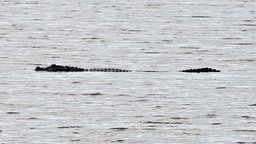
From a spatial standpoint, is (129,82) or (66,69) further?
(66,69)

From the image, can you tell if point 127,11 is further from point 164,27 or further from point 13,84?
point 13,84

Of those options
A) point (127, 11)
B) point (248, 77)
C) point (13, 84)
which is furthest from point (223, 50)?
point (127, 11)

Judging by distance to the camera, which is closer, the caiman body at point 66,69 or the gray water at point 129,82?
the gray water at point 129,82

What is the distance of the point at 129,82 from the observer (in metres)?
30.8

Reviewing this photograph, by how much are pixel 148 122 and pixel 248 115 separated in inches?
79.3

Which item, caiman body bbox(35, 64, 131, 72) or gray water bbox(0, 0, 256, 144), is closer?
gray water bbox(0, 0, 256, 144)

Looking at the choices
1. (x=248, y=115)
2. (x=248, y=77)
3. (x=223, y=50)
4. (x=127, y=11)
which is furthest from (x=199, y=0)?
(x=248, y=115)

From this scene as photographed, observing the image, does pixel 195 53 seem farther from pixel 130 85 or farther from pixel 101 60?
pixel 130 85

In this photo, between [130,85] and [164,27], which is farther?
[164,27]

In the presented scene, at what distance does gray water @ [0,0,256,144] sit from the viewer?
23328mm

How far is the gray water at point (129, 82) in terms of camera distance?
23328 millimetres

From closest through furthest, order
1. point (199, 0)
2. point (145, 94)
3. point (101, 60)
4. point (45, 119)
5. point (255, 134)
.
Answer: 1. point (255, 134)
2. point (45, 119)
3. point (145, 94)
4. point (101, 60)
5. point (199, 0)

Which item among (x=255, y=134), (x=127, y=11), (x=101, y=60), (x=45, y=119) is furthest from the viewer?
(x=127, y=11)

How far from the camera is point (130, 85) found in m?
30.2
